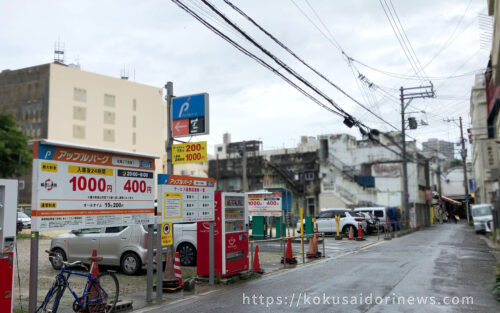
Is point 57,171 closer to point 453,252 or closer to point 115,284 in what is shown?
point 115,284

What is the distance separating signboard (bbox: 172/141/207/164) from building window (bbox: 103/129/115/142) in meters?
57.0

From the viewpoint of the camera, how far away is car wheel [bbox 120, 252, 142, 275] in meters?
→ 11.9

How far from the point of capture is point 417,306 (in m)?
7.94

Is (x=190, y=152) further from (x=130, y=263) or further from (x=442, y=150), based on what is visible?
(x=442, y=150)

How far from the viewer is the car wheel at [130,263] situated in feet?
39.0

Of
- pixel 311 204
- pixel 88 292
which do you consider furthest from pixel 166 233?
pixel 311 204

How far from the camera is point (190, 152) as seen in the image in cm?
1068

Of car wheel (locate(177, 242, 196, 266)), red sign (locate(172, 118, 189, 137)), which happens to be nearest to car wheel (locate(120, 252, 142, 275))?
car wheel (locate(177, 242, 196, 266))

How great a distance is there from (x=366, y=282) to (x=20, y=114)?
62057 mm

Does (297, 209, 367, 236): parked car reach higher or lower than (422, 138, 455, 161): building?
lower

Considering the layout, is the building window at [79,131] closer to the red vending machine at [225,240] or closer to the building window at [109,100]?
the building window at [109,100]

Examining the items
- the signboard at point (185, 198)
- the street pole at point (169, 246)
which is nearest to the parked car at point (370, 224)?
the signboard at point (185, 198)

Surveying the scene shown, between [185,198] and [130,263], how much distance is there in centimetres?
318

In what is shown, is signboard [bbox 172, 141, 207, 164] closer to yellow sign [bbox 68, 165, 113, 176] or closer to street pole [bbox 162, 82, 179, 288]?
street pole [bbox 162, 82, 179, 288]
